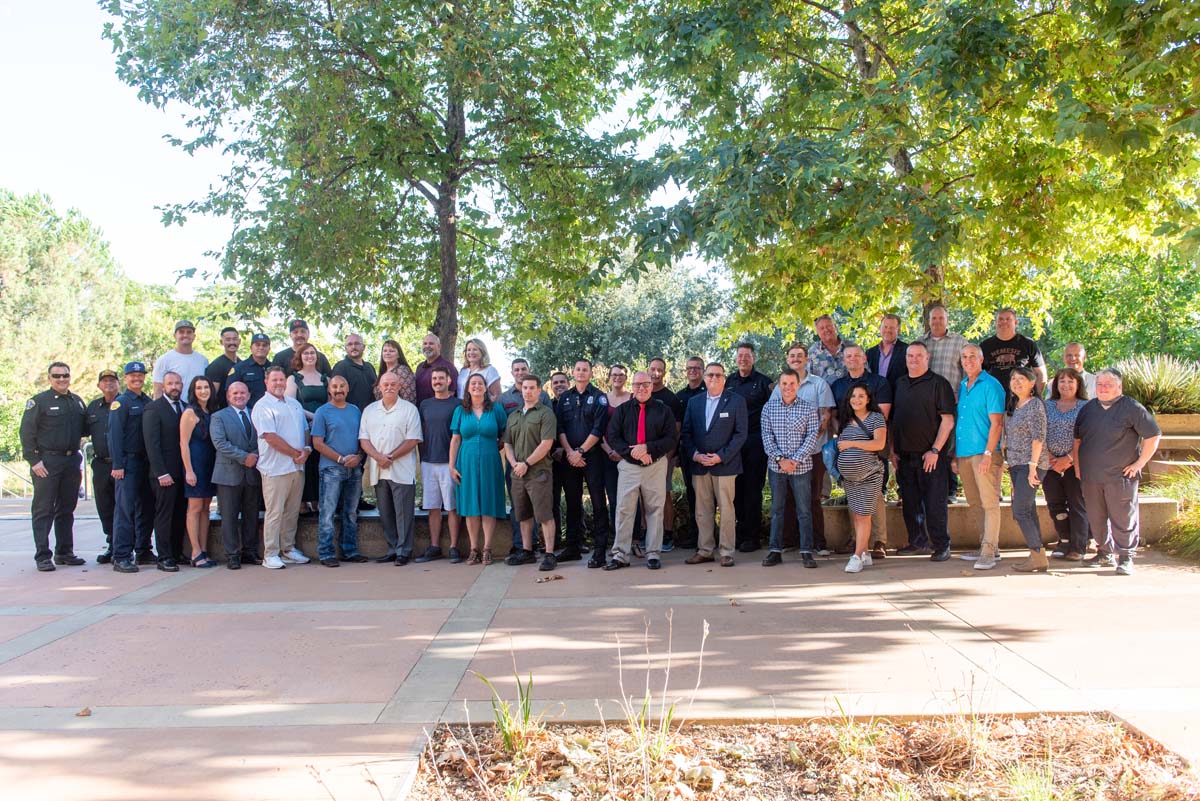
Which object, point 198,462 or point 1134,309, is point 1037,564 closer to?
point 198,462

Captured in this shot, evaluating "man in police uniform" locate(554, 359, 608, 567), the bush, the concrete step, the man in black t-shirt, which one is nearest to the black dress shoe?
"man in police uniform" locate(554, 359, 608, 567)

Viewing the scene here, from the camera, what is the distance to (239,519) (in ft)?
30.3

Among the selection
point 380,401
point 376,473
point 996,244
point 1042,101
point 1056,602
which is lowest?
point 1056,602

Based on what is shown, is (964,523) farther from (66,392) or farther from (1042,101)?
(66,392)

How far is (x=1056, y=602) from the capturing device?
657 cm

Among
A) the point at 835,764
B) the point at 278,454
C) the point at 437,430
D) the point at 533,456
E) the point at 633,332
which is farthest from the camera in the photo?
the point at 633,332

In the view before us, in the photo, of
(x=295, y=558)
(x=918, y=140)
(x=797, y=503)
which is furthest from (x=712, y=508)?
(x=295, y=558)

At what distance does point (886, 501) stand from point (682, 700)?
572 cm

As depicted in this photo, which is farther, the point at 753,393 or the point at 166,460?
the point at 753,393

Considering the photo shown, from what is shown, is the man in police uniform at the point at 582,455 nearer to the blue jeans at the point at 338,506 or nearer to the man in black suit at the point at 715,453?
the man in black suit at the point at 715,453

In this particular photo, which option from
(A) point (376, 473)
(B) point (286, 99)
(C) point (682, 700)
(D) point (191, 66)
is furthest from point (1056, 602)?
(D) point (191, 66)

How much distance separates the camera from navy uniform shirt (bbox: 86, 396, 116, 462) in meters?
9.53

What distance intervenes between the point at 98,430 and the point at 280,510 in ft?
8.05

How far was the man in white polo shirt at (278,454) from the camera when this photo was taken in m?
8.85
